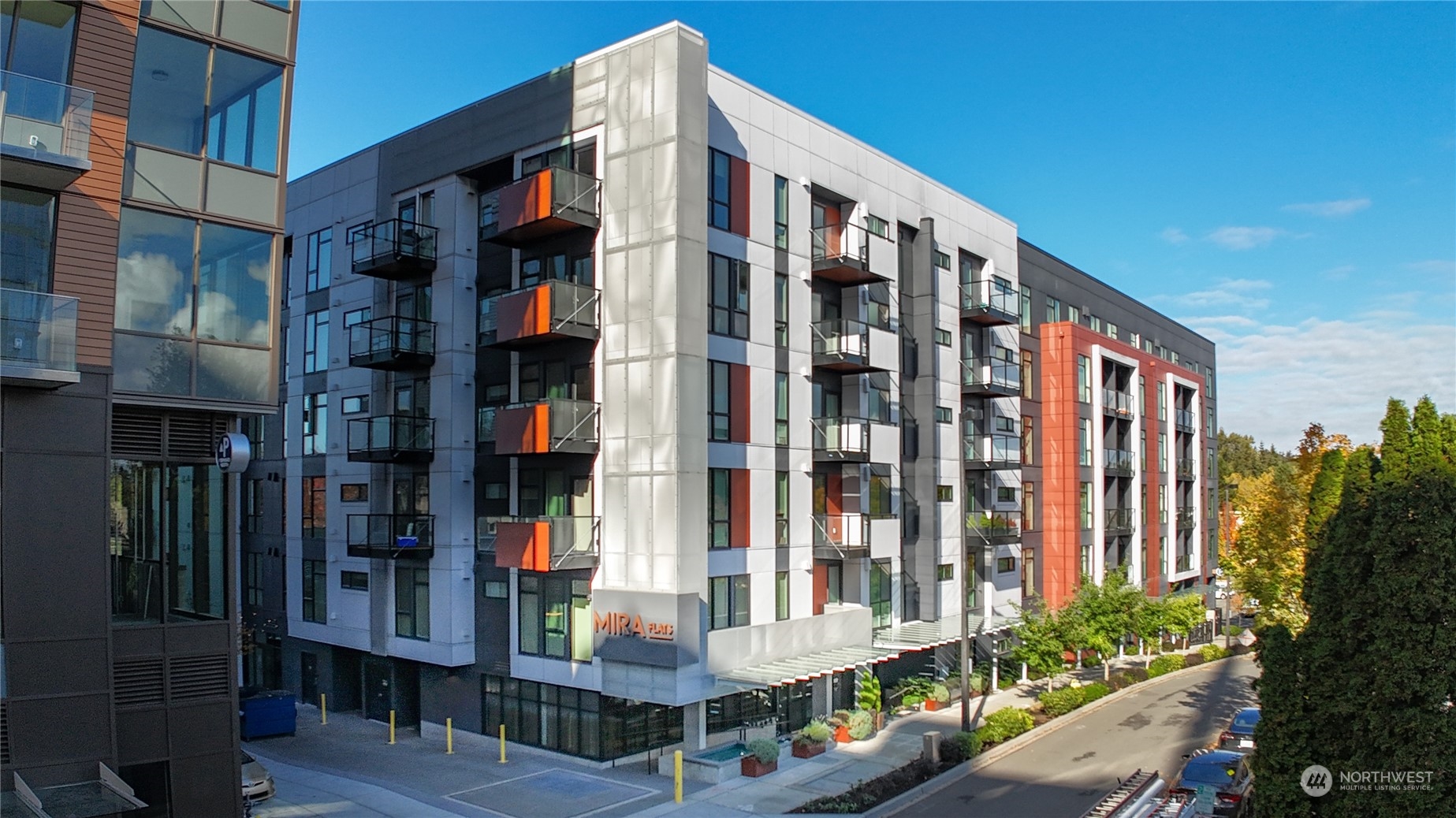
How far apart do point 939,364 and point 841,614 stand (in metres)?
11.2

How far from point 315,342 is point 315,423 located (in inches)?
111

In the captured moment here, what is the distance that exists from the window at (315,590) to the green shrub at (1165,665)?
104 ft

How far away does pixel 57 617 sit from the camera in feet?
50.2

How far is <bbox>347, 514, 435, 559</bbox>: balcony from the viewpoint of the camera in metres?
29.3

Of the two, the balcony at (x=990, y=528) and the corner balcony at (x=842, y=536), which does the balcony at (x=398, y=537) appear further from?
the balcony at (x=990, y=528)

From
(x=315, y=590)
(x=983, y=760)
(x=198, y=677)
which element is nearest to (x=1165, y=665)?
(x=983, y=760)

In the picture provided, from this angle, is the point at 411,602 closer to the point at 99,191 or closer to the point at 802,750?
the point at 802,750

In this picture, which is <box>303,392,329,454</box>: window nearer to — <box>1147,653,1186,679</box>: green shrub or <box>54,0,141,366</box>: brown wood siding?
<box>54,0,141,366</box>: brown wood siding

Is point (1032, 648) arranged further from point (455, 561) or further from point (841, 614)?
point (455, 561)

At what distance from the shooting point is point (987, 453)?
3841 centimetres

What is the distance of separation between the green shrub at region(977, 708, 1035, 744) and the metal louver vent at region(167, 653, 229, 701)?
64.5ft

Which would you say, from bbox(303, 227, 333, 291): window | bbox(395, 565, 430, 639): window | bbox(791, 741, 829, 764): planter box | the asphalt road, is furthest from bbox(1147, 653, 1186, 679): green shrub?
bbox(303, 227, 333, 291): window

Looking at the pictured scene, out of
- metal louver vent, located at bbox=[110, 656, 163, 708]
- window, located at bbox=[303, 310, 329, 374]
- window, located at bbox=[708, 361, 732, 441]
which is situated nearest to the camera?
metal louver vent, located at bbox=[110, 656, 163, 708]

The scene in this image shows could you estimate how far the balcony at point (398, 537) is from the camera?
2930 cm
